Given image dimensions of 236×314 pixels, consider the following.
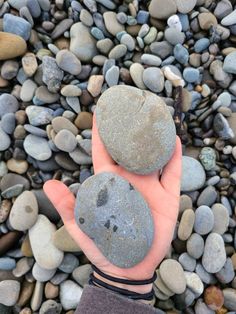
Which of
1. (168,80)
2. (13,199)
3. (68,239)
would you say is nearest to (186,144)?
(168,80)

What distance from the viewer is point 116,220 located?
111cm

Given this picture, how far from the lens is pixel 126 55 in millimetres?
1601

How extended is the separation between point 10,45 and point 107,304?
0.99m

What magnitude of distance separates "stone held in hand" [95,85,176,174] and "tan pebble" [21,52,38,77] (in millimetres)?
474

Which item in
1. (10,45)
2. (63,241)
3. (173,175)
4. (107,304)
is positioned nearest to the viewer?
(107,304)

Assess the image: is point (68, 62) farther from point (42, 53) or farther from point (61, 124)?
point (61, 124)

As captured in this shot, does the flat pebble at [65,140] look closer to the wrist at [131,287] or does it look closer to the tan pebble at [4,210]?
the tan pebble at [4,210]

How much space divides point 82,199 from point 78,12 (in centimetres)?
83

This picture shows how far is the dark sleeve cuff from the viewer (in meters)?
1.11

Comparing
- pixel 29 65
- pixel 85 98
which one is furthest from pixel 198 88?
pixel 29 65

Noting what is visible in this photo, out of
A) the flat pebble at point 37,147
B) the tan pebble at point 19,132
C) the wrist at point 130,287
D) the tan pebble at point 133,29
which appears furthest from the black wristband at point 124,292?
the tan pebble at point 133,29

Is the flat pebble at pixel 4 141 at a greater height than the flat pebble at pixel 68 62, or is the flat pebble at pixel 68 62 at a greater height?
the flat pebble at pixel 68 62

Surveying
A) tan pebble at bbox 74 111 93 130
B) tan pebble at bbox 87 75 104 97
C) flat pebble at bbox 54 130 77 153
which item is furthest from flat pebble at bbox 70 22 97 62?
flat pebble at bbox 54 130 77 153

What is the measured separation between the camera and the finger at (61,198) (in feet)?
3.81
